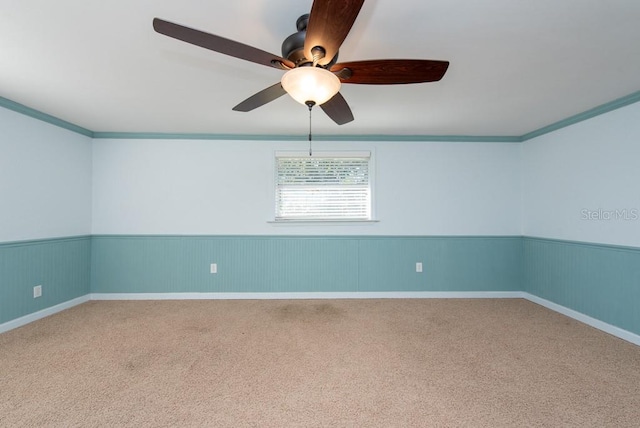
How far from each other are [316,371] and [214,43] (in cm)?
210

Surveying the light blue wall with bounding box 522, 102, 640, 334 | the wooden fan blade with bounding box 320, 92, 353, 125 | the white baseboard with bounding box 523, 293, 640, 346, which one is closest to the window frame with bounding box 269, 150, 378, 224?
the wooden fan blade with bounding box 320, 92, 353, 125

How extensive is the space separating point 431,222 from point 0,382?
14.1 ft

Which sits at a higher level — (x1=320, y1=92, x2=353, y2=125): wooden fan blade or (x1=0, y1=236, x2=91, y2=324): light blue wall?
(x1=320, y1=92, x2=353, y2=125): wooden fan blade

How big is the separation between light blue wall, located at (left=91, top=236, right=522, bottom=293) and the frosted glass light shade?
2.62m

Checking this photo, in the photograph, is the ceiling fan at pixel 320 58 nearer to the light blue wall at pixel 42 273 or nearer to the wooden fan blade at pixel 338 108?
the wooden fan blade at pixel 338 108

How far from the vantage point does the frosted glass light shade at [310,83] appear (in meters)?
1.33

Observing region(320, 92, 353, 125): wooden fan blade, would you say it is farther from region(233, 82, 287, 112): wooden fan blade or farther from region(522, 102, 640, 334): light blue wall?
region(522, 102, 640, 334): light blue wall

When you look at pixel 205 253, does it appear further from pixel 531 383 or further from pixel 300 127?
pixel 531 383

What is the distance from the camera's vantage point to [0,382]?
1.92m

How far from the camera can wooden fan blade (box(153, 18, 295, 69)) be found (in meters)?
1.19

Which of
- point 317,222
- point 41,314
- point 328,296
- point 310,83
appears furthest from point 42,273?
point 310,83

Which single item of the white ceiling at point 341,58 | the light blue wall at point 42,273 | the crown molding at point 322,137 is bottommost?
the light blue wall at point 42,273

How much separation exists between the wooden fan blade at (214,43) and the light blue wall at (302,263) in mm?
2673

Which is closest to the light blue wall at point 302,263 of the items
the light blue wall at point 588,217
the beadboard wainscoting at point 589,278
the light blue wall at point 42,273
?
the light blue wall at point 42,273
